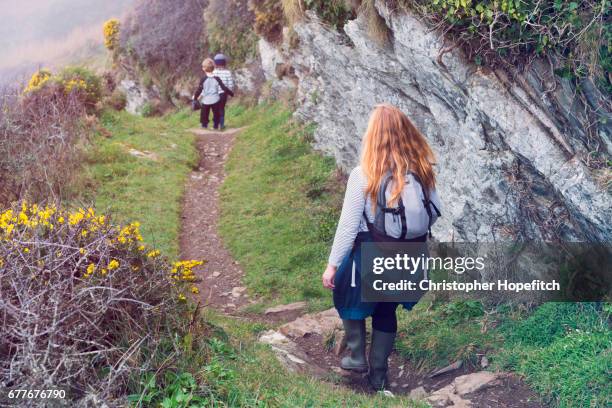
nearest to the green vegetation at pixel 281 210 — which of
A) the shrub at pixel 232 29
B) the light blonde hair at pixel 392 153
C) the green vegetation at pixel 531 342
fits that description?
the green vegetation at pixel 531 342

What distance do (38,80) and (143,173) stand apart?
6.46 metres

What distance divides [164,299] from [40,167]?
803cm

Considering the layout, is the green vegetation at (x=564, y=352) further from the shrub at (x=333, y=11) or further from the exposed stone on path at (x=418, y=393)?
the shrub at (x=333, y=11)

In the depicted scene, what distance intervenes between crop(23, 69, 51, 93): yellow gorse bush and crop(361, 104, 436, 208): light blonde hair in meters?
14.0

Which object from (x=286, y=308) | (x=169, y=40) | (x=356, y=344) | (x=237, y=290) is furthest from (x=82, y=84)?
(x=356, y=344)

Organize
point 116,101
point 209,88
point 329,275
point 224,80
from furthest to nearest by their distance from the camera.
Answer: point 116,101
point 224,80
point 209,88
point 329,275

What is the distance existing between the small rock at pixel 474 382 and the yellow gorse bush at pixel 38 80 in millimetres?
14346

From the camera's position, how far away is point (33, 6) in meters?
26.2

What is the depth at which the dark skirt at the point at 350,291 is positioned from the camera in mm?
5410

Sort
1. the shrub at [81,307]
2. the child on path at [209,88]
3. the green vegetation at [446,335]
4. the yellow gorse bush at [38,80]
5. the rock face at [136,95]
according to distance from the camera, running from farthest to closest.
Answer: the rock face at [136,95]
the yellow gorse bush at [38,80]
the child on path at [209,88]
the green vegetation at [446,335]
the shrub at [81,307]

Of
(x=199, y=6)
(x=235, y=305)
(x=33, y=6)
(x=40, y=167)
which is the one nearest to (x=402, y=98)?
(x=235, y=305)

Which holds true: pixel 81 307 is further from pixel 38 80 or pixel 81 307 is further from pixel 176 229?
pixel 38 80

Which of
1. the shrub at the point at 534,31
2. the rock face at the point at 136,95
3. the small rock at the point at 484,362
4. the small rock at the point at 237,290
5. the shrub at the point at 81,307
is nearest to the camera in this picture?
the shrub at the point at 81,307

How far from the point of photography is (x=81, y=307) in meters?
4.49
